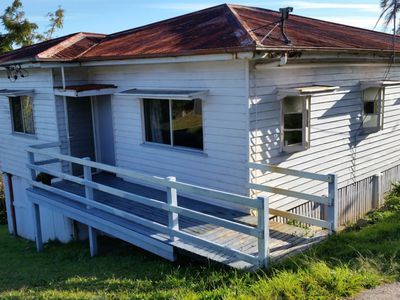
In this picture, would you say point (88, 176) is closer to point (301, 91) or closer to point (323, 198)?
point (301, 91)

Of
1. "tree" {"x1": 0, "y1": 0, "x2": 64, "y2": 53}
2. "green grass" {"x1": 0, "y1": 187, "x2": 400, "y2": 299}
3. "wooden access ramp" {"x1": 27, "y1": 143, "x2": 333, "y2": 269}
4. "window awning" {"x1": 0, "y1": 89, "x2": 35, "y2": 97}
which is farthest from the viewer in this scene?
"tree" {"x1": 0, "y1": 0, "x2": 64, "y2": 53}

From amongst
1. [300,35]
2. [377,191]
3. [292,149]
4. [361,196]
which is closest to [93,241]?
[292,149]

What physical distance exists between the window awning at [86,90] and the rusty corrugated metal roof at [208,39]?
2.10 ft

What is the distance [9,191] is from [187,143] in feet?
26.3

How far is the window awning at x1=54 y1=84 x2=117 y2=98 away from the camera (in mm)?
9828

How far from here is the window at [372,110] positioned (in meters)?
10.1

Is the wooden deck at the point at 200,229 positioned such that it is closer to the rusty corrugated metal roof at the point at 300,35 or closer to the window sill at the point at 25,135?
the window sill at the point at 25,135

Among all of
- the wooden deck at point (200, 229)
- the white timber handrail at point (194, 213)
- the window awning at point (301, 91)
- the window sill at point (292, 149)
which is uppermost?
the window awning at point (301, 91)

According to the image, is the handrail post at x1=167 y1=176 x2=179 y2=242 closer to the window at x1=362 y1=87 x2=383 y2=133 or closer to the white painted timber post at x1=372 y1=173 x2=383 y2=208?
the window at x1=362 y1=87 x2=383 y2=133

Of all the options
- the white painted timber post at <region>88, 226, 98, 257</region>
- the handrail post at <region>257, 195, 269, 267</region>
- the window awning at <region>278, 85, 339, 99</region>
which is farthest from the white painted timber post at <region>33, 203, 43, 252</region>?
the handrail post at <region>257, 195, 269, 267</region>

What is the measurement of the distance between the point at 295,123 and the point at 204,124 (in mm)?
1673

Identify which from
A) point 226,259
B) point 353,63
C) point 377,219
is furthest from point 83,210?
point 353,63

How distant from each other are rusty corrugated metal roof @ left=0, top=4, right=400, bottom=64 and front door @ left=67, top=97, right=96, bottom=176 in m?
1.22

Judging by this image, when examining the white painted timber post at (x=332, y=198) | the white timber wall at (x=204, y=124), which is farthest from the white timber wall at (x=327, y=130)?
the white painted timber post at (x=332, y=198)
